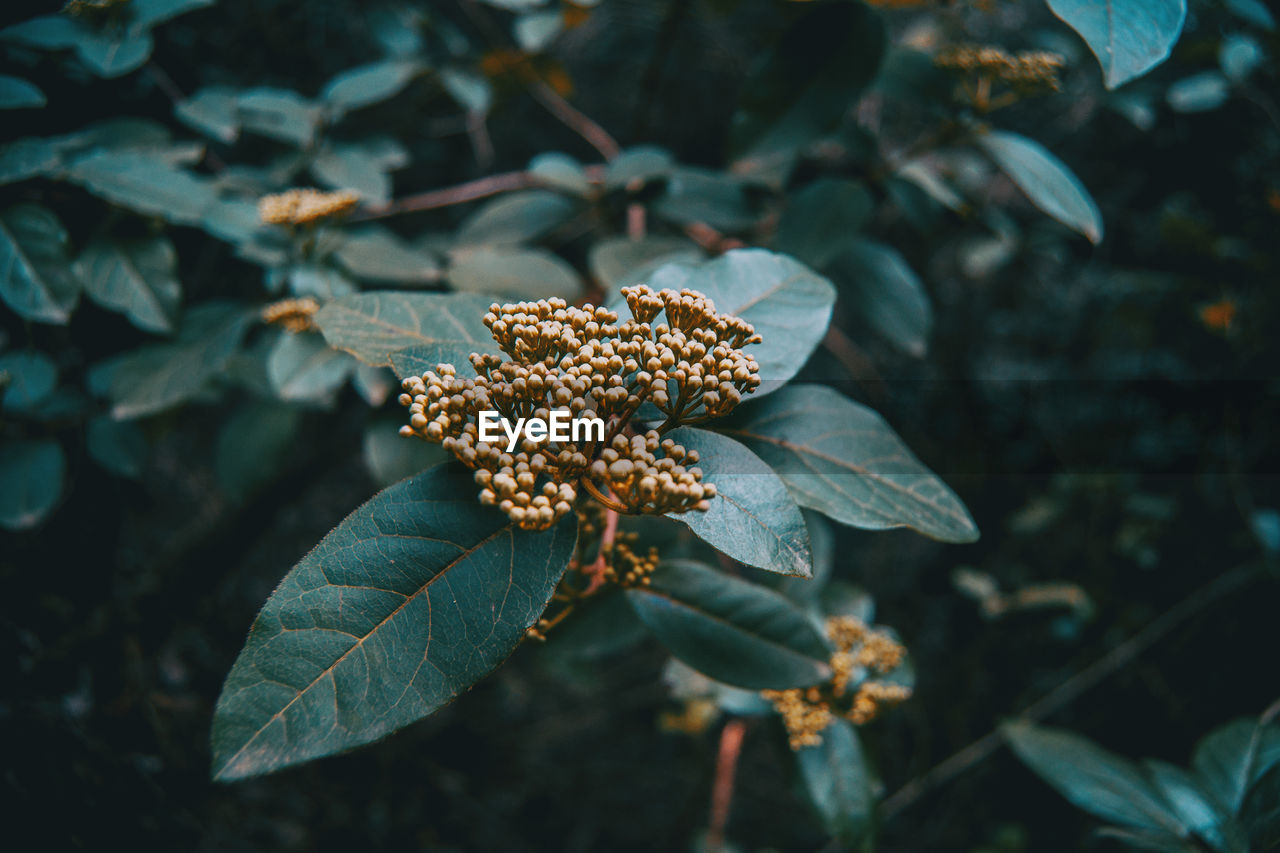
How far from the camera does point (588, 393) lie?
750mm

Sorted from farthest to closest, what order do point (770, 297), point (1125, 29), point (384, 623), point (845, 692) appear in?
point (845, 692)
point (770, 297)
point (1125, 29)
point (384, 623)

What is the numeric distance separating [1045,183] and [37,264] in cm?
199

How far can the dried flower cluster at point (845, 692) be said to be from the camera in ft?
3.56

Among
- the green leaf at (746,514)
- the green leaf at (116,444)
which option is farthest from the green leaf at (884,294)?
the green leaf at (116,444)

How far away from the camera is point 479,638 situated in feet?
2.22

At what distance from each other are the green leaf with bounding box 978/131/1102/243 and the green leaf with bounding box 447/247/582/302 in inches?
39.3

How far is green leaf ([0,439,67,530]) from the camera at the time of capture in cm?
127

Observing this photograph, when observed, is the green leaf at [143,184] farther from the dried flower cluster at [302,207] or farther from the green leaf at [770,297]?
the green leaf at [770,297]

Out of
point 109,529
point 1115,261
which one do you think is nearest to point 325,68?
point 109,529

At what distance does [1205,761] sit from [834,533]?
1.17 m

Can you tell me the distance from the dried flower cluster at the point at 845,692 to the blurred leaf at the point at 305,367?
1034mm

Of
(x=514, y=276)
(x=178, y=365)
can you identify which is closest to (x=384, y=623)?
(x=514, y=276)

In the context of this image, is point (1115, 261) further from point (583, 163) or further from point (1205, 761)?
point (583, 163)

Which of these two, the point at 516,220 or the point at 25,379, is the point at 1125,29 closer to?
the point at 516,220
